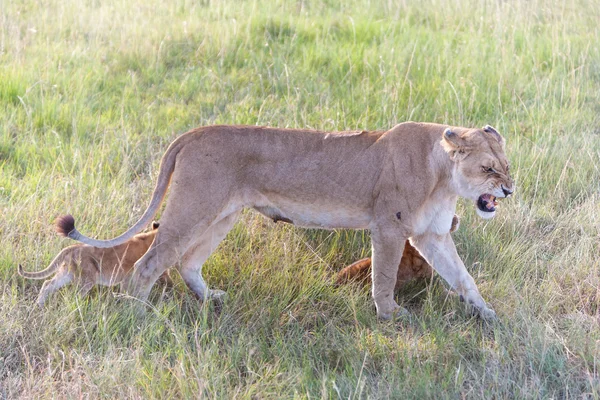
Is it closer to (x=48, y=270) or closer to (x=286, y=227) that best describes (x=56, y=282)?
(x=48, y=270)

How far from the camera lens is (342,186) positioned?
5.09 metres

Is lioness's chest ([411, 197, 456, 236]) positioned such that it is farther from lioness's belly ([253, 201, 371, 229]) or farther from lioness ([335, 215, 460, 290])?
lioness ([335, 215, 460, 290])

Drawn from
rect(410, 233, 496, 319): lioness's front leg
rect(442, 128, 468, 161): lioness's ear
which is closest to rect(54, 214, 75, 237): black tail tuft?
rect(410, 233, 496, 319): lioness's front leg

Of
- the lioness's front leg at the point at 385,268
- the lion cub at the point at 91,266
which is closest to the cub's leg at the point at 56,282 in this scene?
the lion cub at the point at 91,266

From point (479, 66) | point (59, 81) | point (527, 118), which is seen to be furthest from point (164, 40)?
point (527, 118)

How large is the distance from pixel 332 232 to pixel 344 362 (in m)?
1.52

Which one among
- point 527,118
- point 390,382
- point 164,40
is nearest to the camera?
point 390,382

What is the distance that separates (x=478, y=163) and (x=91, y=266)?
235 centimetres

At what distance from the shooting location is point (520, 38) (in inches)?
346

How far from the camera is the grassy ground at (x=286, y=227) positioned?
433cm

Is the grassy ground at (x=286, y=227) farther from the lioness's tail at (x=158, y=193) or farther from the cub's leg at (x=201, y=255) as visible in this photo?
the lioness's tail at (x=158, y=193)

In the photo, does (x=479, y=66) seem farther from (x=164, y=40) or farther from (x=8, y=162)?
(x=8, y=162)

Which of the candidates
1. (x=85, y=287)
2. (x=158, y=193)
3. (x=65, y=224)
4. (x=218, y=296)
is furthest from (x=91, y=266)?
(x=218, y=296)

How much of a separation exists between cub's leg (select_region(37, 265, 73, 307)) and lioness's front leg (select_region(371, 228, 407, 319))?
5.88 ft
